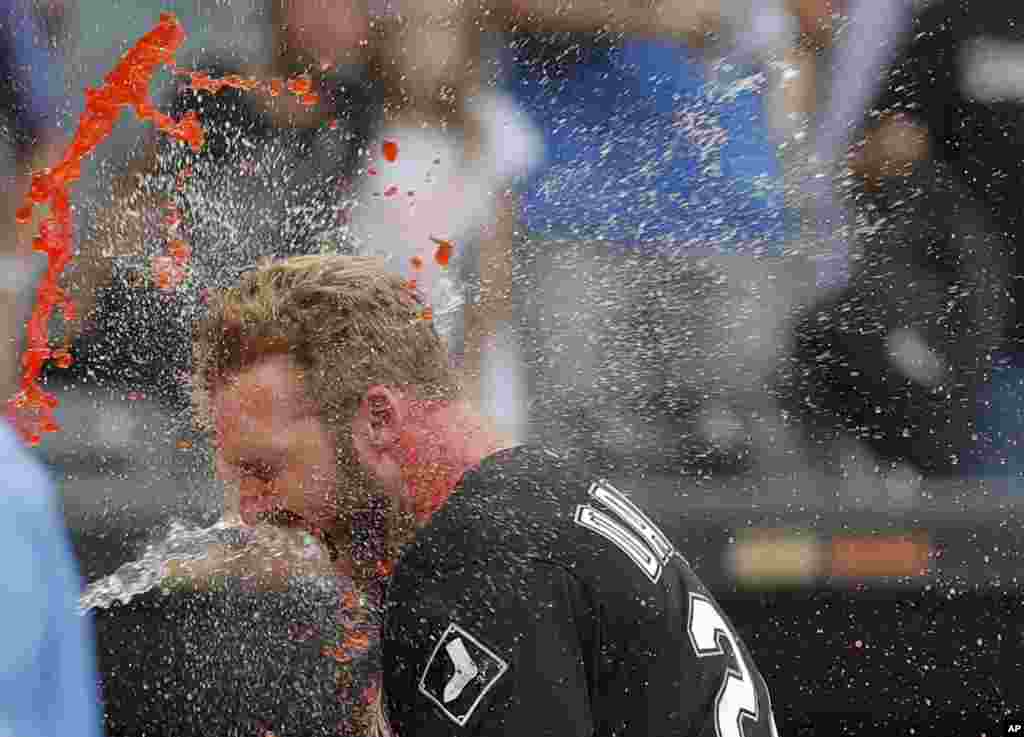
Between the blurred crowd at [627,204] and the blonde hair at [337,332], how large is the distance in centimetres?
150

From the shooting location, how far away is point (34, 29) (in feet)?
12.4

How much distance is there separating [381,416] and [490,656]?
1.48 feet

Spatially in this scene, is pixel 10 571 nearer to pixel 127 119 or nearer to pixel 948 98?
pixel 127 119

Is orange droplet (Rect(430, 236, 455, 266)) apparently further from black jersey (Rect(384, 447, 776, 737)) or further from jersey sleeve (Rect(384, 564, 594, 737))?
jersey sleeve (Rect(384, 564, 594, 737))

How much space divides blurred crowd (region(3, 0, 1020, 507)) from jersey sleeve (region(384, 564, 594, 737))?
1.88 m

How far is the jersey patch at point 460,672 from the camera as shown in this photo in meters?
1.60

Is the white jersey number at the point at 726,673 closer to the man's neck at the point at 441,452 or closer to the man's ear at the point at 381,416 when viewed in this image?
the man's neck at the point at 441,452

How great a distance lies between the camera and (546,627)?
1633 millimetres

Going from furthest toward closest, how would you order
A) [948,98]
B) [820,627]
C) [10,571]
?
[948,98] < [820,627] < [10,571]

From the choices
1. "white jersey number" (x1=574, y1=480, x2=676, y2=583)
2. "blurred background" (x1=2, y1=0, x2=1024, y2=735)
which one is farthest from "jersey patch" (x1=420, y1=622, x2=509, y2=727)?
"blurred background" (x1=2, y1=0, x2=1024, y2=735)

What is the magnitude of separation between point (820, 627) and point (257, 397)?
1.83 metres

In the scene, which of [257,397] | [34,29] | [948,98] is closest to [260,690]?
[34,29]

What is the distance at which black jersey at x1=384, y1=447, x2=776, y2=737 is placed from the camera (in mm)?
1609

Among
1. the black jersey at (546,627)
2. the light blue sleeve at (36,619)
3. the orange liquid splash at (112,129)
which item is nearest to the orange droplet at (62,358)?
the orange liquid splash at (112,129)
